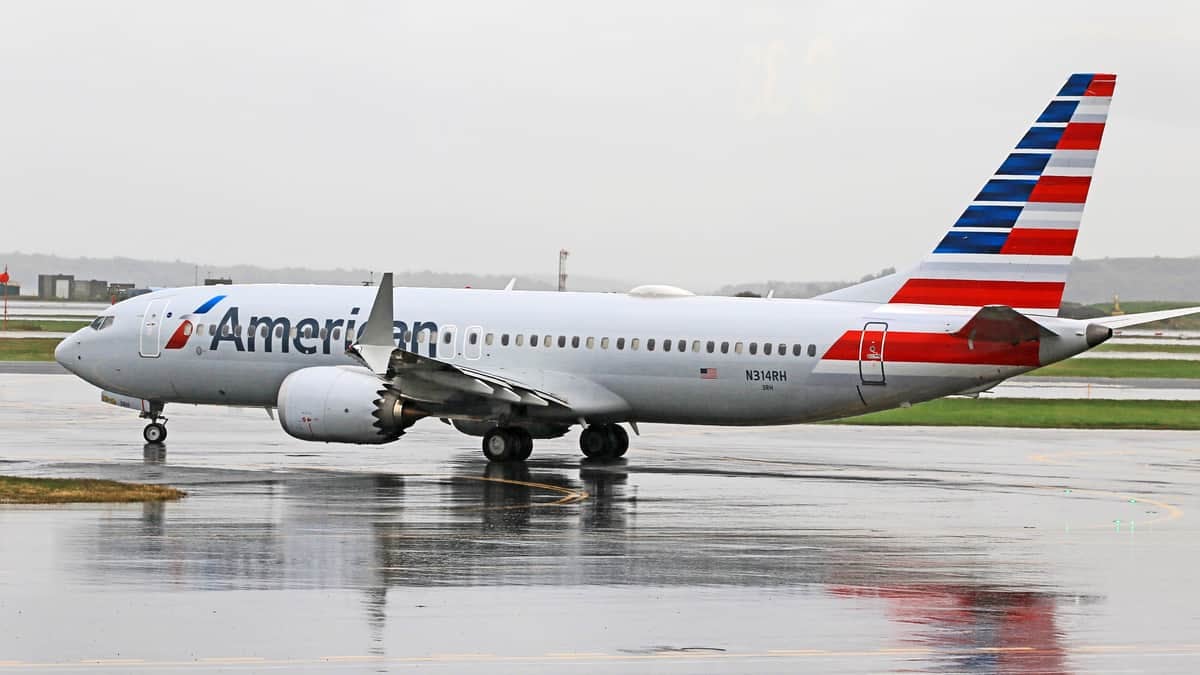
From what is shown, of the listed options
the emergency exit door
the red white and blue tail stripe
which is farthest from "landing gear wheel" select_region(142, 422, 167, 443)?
the red white and blue tail stripe

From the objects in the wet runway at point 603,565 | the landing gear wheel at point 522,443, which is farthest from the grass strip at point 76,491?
the landing gear wheel at point 522,443

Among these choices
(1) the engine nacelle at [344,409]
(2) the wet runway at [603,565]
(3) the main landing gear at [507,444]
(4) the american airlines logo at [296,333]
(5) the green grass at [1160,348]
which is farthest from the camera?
(5) the green grass at [1160,348]

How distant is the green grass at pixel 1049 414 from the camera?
1913 inches

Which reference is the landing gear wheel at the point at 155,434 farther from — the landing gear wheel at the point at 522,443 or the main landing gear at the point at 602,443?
the main landing gear at the point at 602,443

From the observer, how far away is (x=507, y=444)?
114ft

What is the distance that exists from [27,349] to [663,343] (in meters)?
54.0

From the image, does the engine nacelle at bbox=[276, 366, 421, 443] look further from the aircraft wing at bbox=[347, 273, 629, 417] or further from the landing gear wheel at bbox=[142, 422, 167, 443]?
the landing gear wheel at bbox=[142, 422, 167, 443]

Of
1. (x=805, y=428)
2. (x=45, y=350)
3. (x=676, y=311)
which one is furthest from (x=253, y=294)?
(x=45, y=350)

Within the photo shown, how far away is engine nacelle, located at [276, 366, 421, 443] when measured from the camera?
33.1m

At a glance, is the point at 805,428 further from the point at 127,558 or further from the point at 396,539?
the point at 127,558

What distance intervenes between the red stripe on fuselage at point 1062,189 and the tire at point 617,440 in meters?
9.69

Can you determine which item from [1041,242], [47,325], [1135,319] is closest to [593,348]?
[1041,242]

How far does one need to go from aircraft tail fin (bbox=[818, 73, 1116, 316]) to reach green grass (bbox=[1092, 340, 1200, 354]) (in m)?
77.3

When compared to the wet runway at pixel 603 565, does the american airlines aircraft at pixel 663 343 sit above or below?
above
